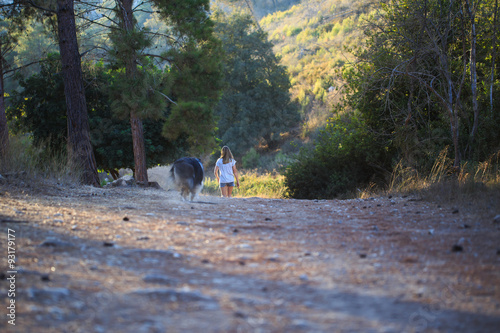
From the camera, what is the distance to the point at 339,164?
Result: 49.6 feet

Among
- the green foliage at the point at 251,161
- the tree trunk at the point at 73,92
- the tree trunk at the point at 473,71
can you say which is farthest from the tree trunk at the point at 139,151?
the green foliage at the point at 251,161

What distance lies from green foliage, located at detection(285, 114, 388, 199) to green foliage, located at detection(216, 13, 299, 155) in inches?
757

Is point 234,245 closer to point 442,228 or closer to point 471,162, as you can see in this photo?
point 442,228

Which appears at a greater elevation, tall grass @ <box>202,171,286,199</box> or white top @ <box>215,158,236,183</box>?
white top @ <box>215,158,236,183</box>

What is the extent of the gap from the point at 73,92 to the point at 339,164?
31.2 feet

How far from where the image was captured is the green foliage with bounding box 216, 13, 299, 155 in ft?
115

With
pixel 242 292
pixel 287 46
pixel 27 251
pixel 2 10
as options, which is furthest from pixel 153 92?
pixel 287 46

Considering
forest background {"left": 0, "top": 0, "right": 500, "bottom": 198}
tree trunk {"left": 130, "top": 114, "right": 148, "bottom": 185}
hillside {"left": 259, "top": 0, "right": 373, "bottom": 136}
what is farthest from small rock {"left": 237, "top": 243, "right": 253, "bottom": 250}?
hillside {"left": 259, "top": 0, "right": 373, "bottom": 136}

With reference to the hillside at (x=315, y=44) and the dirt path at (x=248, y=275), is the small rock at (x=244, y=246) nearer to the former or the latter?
the dirt path at (x=248, y=275)

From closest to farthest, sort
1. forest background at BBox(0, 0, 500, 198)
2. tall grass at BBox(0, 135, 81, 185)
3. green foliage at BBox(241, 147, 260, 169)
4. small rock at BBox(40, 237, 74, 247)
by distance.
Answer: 1. small rock at BBox(40, 237, 74, 247)
2. tall grass at BBox(0, 135, 81, 185)
3. forest background at BBox(0, 0, 500, 198)
4. green foliage at BBox(241, 147, 260, 169)

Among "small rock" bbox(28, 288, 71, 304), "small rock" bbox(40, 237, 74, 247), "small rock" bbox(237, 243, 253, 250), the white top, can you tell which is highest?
the white top

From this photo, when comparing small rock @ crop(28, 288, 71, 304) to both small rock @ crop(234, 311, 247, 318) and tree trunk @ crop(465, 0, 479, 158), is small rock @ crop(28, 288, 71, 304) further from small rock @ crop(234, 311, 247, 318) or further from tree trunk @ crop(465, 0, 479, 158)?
tree trunk @ crop(465, 0, 479, 158)

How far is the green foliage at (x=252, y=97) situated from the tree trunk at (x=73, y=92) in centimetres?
2413

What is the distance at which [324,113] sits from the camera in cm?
3381
